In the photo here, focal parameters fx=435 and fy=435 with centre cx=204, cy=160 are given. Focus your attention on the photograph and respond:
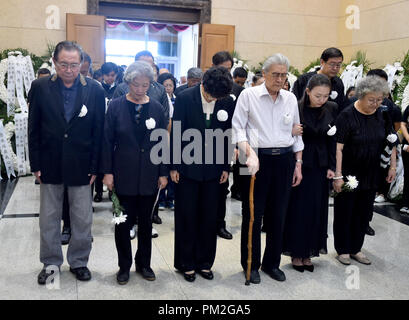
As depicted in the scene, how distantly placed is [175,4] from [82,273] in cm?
718

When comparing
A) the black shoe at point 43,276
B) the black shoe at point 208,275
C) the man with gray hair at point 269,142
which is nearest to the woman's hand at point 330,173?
the man with gray hair at point 269,142

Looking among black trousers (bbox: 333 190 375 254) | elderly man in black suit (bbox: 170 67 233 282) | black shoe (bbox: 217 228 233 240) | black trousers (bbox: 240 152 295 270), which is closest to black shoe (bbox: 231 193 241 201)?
black shoe (bbox: 217 228 233 240)

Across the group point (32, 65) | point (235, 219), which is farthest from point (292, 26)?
point (235, 219)

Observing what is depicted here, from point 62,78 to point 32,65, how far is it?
531 centimetres

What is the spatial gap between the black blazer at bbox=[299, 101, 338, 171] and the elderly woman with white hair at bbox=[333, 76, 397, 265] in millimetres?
147

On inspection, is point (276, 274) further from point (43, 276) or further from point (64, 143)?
point (64, 143)

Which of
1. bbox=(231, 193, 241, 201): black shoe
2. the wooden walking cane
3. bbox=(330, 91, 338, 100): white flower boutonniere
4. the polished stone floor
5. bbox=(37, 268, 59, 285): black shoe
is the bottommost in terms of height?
the polished stone floor

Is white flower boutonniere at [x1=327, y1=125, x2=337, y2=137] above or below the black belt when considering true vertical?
above

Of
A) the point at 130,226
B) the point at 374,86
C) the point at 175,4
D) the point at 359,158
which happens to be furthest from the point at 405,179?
the point at 175,4

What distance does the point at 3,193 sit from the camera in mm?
5633

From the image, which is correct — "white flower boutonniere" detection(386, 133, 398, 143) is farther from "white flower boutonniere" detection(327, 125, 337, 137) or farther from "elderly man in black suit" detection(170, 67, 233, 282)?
"elderly man in black suit" detection(170, 67, 233, 282)

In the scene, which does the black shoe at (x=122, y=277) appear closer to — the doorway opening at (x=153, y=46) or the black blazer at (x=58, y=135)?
the black blazer at (x=58, y=135)

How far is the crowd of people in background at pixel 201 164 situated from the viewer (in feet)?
9.81

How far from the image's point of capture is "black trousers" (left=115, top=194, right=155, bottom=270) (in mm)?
3051
